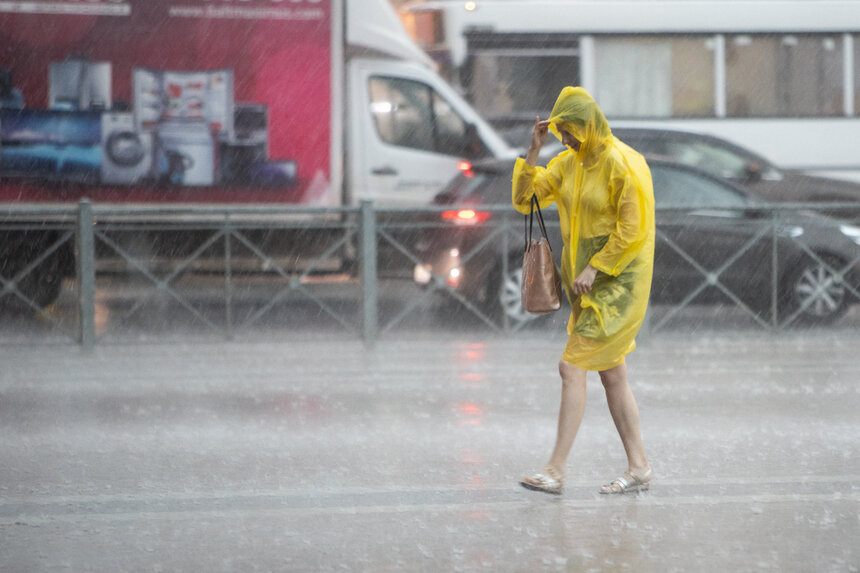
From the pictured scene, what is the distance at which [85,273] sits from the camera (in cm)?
1013

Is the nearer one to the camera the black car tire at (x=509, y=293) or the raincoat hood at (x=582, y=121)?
the raincoat hood at (x=582, y=121)

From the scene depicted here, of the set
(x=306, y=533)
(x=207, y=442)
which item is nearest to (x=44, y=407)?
(x=207, y=442)

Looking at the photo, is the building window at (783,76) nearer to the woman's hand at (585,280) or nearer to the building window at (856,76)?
the building window at (856,76)

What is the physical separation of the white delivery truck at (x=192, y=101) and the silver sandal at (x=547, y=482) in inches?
285

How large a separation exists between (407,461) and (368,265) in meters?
4.29

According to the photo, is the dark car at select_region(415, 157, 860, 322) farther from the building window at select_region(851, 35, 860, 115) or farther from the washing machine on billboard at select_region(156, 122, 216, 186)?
the building window at select_region(851, 35, 860, 115)

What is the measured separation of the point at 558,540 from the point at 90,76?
9518mm

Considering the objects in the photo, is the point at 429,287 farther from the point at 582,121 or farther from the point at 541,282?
the point at 582,121

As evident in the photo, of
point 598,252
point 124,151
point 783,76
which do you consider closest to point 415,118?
point 124,151

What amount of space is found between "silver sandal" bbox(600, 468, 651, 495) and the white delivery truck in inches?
286

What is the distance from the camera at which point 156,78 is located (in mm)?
12984

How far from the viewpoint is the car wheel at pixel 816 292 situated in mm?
11406

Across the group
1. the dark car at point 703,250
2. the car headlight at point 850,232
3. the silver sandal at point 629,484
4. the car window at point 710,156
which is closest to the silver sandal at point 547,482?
the silver sandal at point 629,484

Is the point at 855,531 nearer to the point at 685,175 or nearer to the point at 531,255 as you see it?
the point at 531,255
